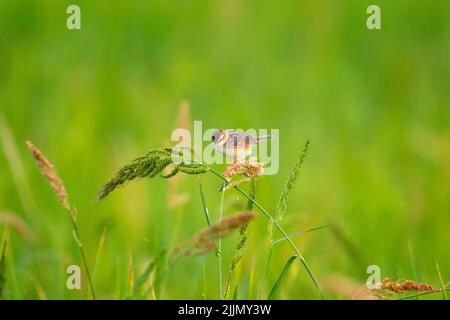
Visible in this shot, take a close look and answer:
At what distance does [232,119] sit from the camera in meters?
6.57

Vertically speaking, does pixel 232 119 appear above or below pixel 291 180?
below

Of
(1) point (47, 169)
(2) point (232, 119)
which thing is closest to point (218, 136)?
(1) point (47, 169)

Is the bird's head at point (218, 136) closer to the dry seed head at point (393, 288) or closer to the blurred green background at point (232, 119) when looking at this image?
the dry seed head at point (393, 288)

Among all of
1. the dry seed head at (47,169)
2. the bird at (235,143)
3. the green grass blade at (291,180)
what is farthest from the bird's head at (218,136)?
the dry seed head at (47,169)

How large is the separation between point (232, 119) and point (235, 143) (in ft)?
13.4

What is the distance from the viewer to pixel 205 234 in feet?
7.46

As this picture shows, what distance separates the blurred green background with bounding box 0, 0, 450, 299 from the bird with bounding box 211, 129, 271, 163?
0.84 metres

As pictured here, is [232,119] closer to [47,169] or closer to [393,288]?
[47,169]

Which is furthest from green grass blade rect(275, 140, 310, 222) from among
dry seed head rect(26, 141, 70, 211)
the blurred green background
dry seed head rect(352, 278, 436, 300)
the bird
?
the blurred green background

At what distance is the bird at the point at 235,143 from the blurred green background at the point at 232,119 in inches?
33.2

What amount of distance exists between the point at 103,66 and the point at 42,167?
5011 mm

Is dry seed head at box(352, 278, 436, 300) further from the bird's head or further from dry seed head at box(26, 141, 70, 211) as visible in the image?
dry seed head at box(26, 141, 70, 211)
